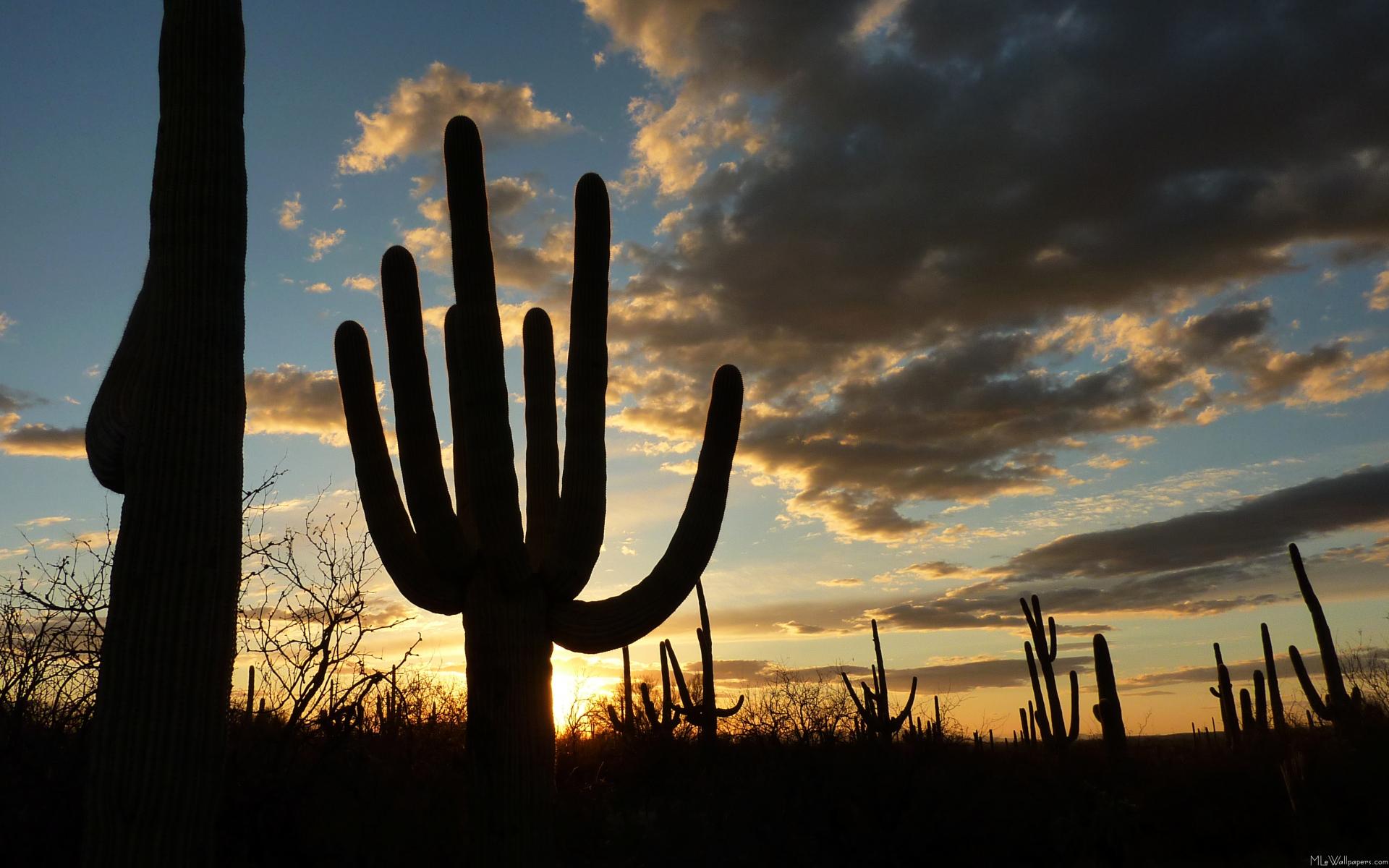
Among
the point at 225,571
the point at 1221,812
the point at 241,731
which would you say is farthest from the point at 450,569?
the point at 1221,812

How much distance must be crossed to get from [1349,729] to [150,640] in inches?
625

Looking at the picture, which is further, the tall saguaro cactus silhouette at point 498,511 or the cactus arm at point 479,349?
the cactus arm at point 479,349

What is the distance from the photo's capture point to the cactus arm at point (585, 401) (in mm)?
5984

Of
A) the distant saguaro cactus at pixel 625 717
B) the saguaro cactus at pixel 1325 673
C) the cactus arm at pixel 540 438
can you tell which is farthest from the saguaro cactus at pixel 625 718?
the saguaro cactus at pixel 1325 673

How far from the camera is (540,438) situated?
662cm

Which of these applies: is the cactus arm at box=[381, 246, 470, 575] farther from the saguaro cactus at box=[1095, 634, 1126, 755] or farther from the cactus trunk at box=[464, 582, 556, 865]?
the saguaro cactus at box=[1095, 634, 1126, 755]

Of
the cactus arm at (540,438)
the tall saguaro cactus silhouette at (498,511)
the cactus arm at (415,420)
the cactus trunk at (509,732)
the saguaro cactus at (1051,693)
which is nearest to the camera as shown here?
the cactus trunk at (509,732)

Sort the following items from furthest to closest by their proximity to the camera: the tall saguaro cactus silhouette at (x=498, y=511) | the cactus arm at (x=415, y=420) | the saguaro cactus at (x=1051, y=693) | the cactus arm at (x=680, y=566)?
the saguaro cactus at (x=1051, y=693) → the cactus arm at (x=680, y=566) → the cactus arm at (x=415, y=420) → the tall saguaro cactus silhouette at (x=498, y=511)

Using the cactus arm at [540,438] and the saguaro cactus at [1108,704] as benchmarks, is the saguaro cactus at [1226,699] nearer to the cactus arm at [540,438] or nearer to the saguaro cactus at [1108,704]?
the saguaro cactus at [1108,704]

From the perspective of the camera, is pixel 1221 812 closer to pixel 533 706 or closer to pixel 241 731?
pixel 533 706

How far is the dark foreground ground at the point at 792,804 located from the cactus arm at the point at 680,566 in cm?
207

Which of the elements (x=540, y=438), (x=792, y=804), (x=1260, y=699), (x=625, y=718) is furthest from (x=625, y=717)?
(x=1260, y=699)

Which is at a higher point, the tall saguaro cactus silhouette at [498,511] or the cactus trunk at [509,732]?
the tall saguaro cactus silhouette at [498,511]

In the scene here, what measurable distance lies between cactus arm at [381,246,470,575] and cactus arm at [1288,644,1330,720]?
16.9m
